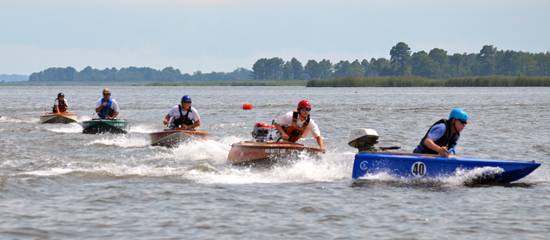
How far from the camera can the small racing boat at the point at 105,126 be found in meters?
30.6

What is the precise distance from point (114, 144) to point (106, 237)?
1537cm

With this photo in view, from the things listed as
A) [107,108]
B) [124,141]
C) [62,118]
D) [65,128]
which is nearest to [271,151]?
[124,141]

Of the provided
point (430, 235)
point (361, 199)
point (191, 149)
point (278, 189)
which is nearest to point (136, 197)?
point (278, 189)

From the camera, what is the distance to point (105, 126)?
30.8m

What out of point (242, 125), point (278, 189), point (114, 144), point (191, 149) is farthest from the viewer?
point (242, 125)

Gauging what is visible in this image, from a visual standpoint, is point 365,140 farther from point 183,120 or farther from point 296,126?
point 183,120

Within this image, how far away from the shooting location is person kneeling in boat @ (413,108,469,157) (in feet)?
56.4

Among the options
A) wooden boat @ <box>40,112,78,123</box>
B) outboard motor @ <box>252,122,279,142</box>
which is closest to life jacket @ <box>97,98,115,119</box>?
wooden boat @ <box>40,112,78,123</box>

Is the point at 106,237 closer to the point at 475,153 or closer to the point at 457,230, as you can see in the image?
the point at 457,230

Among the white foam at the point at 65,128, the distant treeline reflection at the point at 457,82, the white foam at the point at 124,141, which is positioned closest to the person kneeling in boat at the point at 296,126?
the white foam at the point at 124,141

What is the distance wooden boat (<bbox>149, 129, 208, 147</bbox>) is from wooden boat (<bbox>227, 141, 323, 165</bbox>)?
4792mm

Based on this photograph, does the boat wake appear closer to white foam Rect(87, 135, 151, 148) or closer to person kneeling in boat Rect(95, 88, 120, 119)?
white foam Rect(87, 135, 151, 148)

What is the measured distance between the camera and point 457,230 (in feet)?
42.8

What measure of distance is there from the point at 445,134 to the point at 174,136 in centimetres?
920
